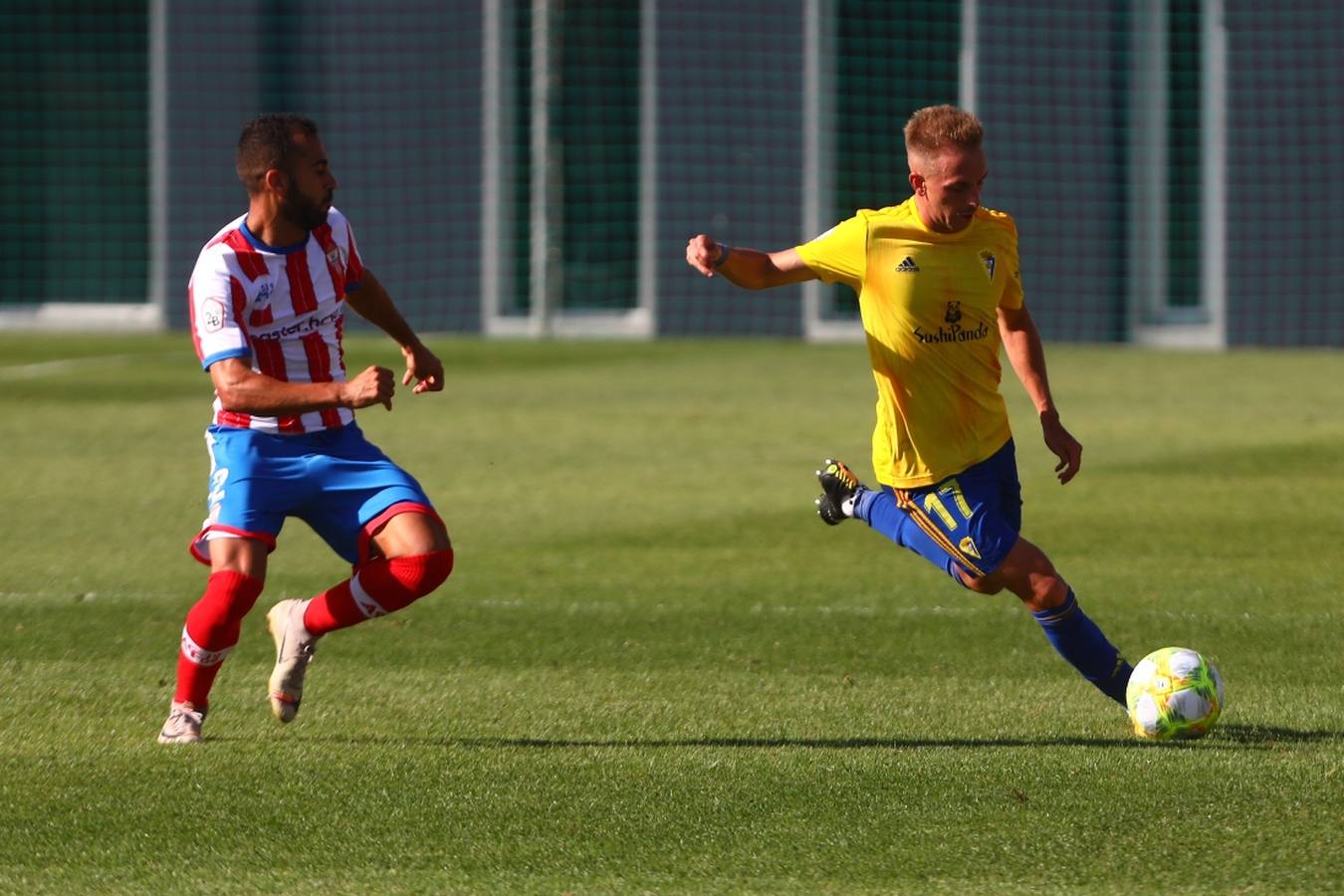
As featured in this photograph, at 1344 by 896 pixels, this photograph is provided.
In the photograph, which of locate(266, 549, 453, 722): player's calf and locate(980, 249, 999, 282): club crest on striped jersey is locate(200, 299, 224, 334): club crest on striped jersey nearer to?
locate(266, 549, 453, 722): player's calf

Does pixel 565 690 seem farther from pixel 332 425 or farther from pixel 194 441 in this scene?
pixel 194 441

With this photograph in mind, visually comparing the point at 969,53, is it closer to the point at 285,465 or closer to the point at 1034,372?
the point at 1034,372

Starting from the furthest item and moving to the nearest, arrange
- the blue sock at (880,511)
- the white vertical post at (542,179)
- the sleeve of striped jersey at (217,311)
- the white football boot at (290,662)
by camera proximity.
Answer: the white vertical post at (542,179) → the blue sock at (880,511) → the white football boot at (290,662) → the sleeve of striped jersey at (217,311)

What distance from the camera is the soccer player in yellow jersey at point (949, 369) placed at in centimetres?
545

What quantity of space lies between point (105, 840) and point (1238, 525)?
20.9 ft

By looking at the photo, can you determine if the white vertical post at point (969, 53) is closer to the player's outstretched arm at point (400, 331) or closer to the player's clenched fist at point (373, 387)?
the player's outstretched arm at point (400, 331)

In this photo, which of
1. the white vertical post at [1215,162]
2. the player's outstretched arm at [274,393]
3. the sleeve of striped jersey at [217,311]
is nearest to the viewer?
the player's outstretched arm at [274,393]

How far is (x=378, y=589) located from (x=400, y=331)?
2.76 feet

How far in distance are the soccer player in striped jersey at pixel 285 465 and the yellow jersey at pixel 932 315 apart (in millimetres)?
1289

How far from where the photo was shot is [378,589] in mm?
5375

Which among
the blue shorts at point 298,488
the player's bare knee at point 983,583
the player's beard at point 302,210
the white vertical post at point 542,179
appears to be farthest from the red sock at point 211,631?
the white vertical post at point 542,179

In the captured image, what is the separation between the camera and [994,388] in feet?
18.5

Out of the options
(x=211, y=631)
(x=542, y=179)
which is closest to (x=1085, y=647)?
(x=211, y=631)

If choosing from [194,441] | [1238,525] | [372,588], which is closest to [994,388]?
[372,588]
